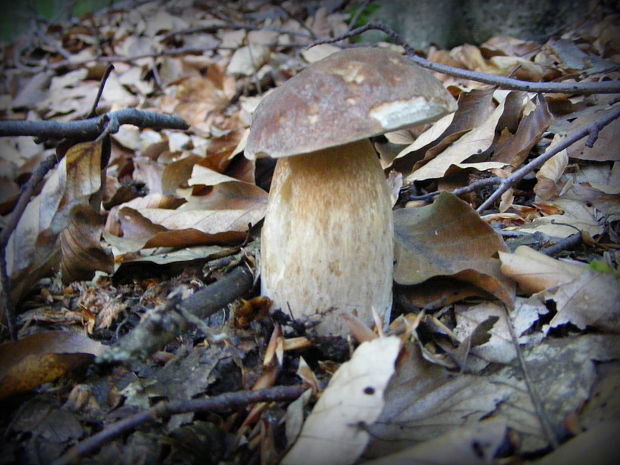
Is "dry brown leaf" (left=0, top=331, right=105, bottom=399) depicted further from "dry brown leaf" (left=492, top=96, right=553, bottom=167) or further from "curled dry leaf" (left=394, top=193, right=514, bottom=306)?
"dry brown leaf" (left=492, top=96, right=553, bottom=167)

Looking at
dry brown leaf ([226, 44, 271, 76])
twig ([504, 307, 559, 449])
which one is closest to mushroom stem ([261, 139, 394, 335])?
twig ([504, 307, 559, 449])

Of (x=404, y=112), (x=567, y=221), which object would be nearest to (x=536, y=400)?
(x=404, y=112)

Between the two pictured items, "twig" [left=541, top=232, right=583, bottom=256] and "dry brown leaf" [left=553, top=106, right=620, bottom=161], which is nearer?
"twig" [left=541, top=232, right=583, bottom=256]

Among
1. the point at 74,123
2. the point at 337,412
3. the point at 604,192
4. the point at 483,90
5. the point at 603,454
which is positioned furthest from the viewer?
the point at 483,90

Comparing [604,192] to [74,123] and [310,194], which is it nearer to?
[310,194]

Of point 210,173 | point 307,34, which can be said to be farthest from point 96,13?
point 210,173

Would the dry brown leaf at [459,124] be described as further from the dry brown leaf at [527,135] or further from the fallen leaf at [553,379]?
the fallen leaf at [553,379]

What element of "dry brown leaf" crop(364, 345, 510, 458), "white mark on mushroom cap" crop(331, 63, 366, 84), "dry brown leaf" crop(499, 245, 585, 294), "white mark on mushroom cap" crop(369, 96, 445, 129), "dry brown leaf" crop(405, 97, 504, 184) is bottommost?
"dry brown leaf" crop(364, 345, 510, 458)
